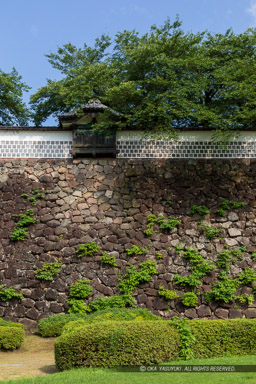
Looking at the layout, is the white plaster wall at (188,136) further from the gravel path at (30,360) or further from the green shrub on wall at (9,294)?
the gravel path at (30,360)

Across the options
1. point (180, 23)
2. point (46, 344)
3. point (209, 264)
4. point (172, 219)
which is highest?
point (180, 23)

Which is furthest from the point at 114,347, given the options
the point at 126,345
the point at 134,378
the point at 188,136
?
the point at 188,136

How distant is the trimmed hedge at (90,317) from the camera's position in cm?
1037

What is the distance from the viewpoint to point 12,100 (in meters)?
19.4

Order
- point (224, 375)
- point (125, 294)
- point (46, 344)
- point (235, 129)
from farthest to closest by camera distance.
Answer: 1. point (235, 129)
2. point (125, 294)
3. point (46, 344)
4. point (224, 375)

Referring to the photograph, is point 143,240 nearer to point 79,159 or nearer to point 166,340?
point 79,159

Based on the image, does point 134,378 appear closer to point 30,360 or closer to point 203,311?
point 30,360

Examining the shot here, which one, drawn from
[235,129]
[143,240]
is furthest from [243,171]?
[143,240]

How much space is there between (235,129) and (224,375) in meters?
9.04

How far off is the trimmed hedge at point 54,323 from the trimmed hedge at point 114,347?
4.10 m

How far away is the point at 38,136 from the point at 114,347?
8.64 meters

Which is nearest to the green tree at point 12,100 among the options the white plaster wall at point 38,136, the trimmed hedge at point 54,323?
the white plaster wall at point 38,136

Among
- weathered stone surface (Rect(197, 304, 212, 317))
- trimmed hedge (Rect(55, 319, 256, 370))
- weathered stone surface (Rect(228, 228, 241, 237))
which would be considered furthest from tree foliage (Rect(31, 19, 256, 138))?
trimmed hedge (Rect(55, 319, 256, 370))

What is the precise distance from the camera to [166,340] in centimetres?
761
